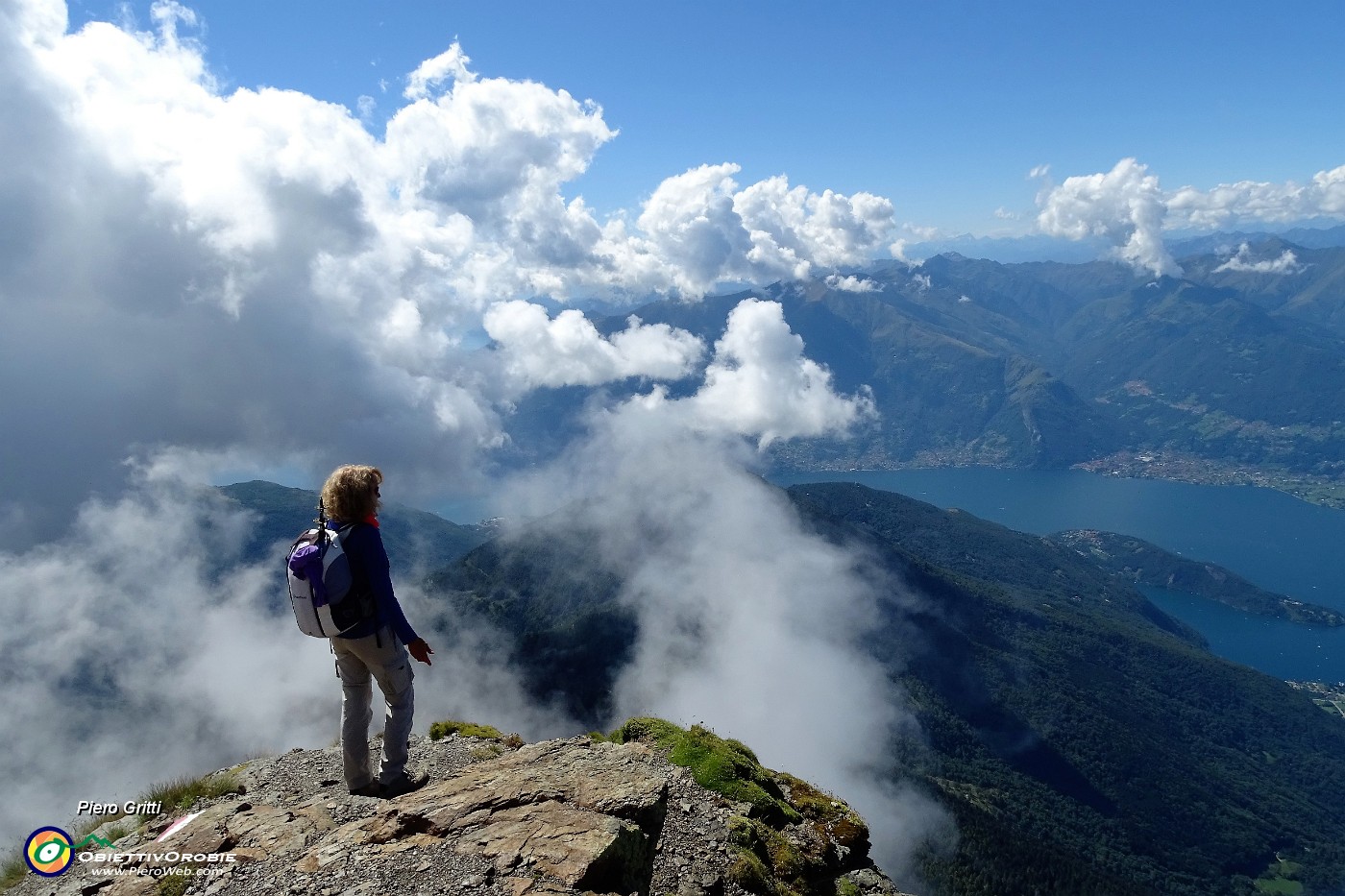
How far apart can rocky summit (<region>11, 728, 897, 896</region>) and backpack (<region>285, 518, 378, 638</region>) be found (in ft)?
9.68

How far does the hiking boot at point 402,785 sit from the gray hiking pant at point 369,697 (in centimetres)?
8

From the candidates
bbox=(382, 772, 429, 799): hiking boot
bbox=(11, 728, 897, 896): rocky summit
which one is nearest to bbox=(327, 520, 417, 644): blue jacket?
bbox=(11, 728, 897, 896): rocky summit

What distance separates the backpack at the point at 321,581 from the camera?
7449 mm

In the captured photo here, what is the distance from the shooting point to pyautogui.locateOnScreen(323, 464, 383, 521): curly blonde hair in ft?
25.5

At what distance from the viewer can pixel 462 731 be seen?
17.7m

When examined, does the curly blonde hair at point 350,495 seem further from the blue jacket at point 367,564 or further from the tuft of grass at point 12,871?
the tuft of grass at point 12,871

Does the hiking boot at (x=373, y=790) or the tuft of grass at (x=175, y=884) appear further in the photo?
the hiking boot at (x=373, y=790)

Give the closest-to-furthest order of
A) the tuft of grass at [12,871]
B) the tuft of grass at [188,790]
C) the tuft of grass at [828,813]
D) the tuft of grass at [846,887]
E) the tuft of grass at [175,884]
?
the tuft of grass at [175,884], the tuft of grass at [12,871], the tuft of grass at [188,790], the tuft of grass at [846,887], the tuft of grass at [828,813]

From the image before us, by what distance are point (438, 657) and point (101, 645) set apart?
371ft

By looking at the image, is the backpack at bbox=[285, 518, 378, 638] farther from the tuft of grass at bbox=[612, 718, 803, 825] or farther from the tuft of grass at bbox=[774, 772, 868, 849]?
the tuft of grass at bbox=[774, 772, 868, 849]

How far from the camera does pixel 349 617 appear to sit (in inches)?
307

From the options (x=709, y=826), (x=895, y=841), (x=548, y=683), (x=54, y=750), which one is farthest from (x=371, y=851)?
(x=54, y=750)

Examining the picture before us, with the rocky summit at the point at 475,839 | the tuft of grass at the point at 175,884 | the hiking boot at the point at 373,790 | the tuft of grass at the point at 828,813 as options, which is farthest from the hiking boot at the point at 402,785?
the tuft of grass at the point at 828,813

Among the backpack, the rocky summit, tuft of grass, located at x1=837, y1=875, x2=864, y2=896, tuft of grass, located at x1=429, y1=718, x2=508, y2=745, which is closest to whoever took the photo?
the backpack
